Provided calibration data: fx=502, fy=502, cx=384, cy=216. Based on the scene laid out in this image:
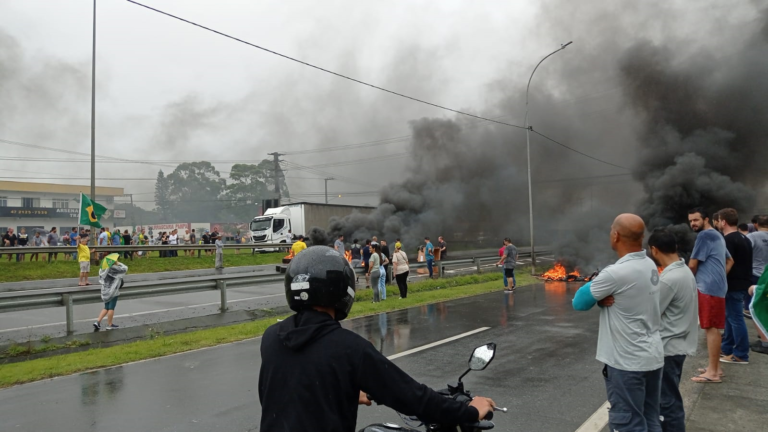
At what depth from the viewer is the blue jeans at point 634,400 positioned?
2982mm

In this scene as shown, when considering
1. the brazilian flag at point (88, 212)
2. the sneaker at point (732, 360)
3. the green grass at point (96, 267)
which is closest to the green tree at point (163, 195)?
the green grass at point (96, 267)

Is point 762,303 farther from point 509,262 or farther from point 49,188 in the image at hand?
point 49,188

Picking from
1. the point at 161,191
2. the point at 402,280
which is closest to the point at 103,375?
the point at 402,280

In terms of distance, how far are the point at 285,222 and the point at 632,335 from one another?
3062 cm

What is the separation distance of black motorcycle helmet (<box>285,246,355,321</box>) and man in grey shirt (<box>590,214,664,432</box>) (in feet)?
6.02

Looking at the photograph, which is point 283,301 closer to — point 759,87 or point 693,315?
point 693,315

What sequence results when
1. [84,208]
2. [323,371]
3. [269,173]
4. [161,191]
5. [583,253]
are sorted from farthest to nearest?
[161,191] < [269,173] < [583,253] < [84,208] < [323,371]

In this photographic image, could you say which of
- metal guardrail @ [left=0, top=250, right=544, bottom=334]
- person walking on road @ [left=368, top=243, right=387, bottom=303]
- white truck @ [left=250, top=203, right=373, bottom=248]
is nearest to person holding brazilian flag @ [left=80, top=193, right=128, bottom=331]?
metal guardrail @ [left=0, top=250, right=544, bottom=334]

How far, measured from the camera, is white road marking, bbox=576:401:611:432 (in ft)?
13.8

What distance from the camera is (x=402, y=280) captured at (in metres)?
13.4

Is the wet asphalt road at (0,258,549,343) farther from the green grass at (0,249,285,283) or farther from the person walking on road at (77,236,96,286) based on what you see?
the green grass at (0,249,285,283)

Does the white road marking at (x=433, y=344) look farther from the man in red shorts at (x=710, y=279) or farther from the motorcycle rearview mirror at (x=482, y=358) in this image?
the motorcycle rearview mirror at (x=482, y=358)

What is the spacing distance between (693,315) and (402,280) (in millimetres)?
9939

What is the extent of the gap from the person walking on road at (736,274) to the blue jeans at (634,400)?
3488 mm
